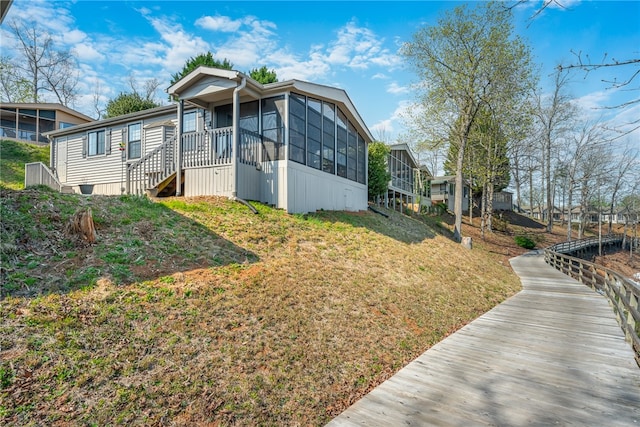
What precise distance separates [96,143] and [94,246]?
1405 centimetres

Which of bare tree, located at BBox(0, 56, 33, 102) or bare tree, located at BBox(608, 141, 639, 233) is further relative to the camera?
bare tree, located at BBox(0, 56, 33, 102)

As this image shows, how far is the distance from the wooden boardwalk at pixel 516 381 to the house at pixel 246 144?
710 centimetres

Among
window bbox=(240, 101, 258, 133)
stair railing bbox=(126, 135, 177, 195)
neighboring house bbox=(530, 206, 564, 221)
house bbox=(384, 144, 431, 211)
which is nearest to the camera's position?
stair railing bbox=(126, 135, 177, 195)

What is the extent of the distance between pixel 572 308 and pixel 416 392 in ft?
22.4

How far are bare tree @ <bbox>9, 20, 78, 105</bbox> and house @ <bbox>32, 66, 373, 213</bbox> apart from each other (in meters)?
28.0

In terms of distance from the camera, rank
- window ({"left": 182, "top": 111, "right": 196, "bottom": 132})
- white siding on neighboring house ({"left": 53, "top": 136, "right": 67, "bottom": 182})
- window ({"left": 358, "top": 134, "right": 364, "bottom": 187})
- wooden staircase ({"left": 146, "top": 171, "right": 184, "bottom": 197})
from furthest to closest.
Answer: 1. white siding on neighboring house ({"left": 53, "top": 136, "right": 67, "bottom": 182})
2. window ({"left": 358, "top": 134, "right": 364, "bottom": 187})
3. window ({"left": 182, "top": 111, "right": 196, "bottom": 132})
4. wooden staircase ({"left": 146, "top": 171, "right": 184, "bottom": 197})

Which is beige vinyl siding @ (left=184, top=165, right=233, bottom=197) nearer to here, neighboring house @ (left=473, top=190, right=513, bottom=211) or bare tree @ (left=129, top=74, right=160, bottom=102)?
bare tree @ (left=129, top=74, right=160, bottom=102)

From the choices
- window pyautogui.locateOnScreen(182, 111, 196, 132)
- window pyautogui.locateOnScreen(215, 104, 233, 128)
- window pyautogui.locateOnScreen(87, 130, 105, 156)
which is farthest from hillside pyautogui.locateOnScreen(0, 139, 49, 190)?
window pyautogui.locateOnScreen(215, 104, 233, 128)

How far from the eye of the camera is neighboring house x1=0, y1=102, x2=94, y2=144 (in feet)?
86.5

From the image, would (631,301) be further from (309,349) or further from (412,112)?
(412,112)

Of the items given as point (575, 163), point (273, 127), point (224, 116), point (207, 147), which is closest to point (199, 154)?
point (207, 147)

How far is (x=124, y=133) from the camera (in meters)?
15.5

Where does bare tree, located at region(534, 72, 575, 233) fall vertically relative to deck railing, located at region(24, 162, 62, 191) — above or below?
above

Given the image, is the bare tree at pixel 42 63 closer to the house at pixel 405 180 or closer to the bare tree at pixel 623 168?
the house at pixel 405 180
